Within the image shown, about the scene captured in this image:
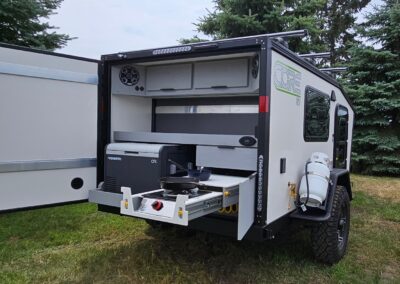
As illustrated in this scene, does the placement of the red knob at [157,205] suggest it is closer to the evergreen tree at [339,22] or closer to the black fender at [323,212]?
the black fender at [323,212]

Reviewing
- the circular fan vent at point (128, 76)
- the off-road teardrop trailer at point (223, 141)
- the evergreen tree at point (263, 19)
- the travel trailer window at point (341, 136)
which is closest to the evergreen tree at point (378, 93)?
the evergreen tree at point (263, 19)

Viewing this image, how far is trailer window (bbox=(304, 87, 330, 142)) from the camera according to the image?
162 inches

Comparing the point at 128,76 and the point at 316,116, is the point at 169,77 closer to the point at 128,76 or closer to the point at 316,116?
the point at 128,76

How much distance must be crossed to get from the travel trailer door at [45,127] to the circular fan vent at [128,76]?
43 cm

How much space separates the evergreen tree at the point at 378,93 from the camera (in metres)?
11.4

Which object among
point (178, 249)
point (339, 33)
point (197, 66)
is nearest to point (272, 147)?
point (197, 66)

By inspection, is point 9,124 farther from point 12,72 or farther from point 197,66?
point 197,66

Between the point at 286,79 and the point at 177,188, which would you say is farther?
the point at 286,79

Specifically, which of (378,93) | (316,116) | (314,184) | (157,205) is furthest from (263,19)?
(157,205)

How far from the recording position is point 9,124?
10.8ft

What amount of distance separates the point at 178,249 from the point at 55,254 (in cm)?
138

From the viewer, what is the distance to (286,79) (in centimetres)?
345

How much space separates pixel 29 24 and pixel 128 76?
387 cm

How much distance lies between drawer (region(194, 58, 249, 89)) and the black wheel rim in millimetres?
1845
